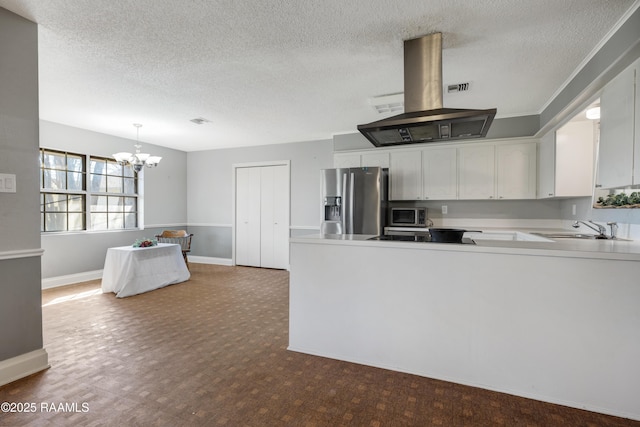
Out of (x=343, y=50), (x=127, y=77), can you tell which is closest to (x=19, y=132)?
(x=127, y=77)

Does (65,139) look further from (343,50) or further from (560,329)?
(560,329)

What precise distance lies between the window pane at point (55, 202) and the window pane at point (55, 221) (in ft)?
0.25

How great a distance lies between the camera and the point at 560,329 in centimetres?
185

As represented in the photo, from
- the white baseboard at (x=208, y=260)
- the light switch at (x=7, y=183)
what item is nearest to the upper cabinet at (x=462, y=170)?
the white baseboard at (x=208, y=260)

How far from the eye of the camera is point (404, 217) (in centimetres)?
455

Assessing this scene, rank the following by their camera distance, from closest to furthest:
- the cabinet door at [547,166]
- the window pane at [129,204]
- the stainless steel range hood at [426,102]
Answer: the stainless steel range hood at [426,102] → the cabinet door at [547,166] → the window pane at [129,204]

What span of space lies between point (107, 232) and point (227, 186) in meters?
2.29

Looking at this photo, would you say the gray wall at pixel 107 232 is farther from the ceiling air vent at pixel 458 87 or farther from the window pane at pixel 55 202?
the ceiling air vent at pixel 458 87

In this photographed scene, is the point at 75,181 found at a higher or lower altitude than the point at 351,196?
higher

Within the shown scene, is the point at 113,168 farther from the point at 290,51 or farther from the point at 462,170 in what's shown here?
the point at 462,170

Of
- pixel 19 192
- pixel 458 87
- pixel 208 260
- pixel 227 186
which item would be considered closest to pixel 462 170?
pixel 458 87

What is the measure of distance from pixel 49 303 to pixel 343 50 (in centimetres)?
444

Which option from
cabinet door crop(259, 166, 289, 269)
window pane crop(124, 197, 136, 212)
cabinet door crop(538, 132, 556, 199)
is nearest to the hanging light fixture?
window pane crop(124, 197, 136, 212)

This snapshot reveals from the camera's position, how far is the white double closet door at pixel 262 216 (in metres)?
6.04
